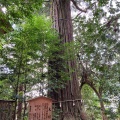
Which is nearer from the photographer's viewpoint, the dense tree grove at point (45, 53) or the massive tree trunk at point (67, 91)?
the dense tree grove at point (45, 53)

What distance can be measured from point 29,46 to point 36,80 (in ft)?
2.23

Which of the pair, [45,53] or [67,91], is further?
[67,91]

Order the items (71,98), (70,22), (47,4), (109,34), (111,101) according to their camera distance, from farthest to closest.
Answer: (47,4)
(70,22)
(111,101)
(71,98)
(109,34)

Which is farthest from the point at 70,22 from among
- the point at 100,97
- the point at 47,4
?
the point at 100,97

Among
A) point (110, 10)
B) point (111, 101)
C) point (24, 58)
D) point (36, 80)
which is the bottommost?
point (111, 101)

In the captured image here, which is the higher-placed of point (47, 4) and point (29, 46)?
point (47, 4)

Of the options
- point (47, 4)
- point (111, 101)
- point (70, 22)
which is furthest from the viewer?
point (47, 4)

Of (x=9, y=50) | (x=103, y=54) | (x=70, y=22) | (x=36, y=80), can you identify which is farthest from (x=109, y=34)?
(x=70, y=22)

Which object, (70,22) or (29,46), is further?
(70,22)

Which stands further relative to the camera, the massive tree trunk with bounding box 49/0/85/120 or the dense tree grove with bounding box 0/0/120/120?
the massive tree trunk with bounding box 49/0/85/120

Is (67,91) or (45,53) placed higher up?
(45,53)

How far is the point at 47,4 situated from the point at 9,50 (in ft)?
14.1

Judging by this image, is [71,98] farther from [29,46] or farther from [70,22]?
[70,22]

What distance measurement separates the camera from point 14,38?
324 cm
